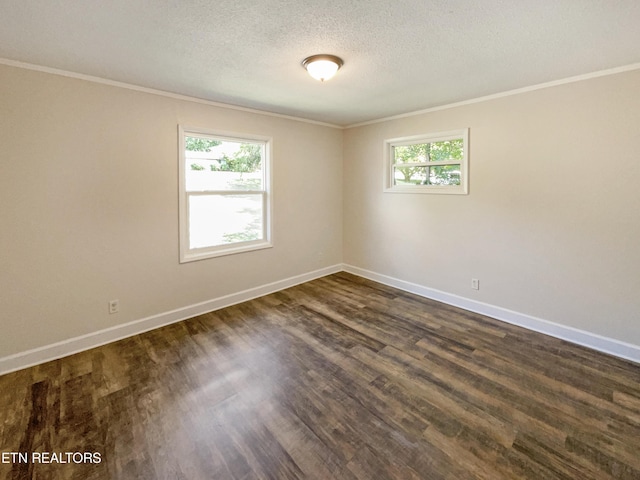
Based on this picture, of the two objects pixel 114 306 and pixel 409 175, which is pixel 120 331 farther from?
pixel 409 175

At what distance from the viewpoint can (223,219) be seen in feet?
12.6

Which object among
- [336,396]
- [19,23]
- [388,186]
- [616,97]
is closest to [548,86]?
[616,97]

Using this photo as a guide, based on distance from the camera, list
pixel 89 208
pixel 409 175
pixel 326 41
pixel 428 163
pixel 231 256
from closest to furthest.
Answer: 1. pixel 326 41
2. pixel 89 208
3. pixel 231 256
4. pixel 428 163
5. pixel 409 175

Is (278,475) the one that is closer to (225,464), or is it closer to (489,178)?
(225,464)

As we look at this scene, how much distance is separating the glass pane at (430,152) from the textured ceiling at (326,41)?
0.77 metres

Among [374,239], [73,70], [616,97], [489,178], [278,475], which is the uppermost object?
[73,70]

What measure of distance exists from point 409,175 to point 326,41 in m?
2.56

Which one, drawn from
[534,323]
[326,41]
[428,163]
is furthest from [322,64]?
[534,323]

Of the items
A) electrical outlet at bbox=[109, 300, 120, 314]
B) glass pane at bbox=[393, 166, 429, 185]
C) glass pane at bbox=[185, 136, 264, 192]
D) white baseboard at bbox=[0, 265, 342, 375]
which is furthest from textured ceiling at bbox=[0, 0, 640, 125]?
white baseboard at bbox=[0, 265, 342, 375]

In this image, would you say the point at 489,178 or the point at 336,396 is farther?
the point at 489,178

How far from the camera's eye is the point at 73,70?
2.55 metres

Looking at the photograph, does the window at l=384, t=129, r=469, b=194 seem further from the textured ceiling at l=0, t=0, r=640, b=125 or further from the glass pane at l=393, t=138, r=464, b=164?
the textured ceiling at l=0, t=0, r=640, b=125

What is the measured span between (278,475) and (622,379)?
8.92 ft

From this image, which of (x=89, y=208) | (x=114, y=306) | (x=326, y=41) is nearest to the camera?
(x=326, y=41)
